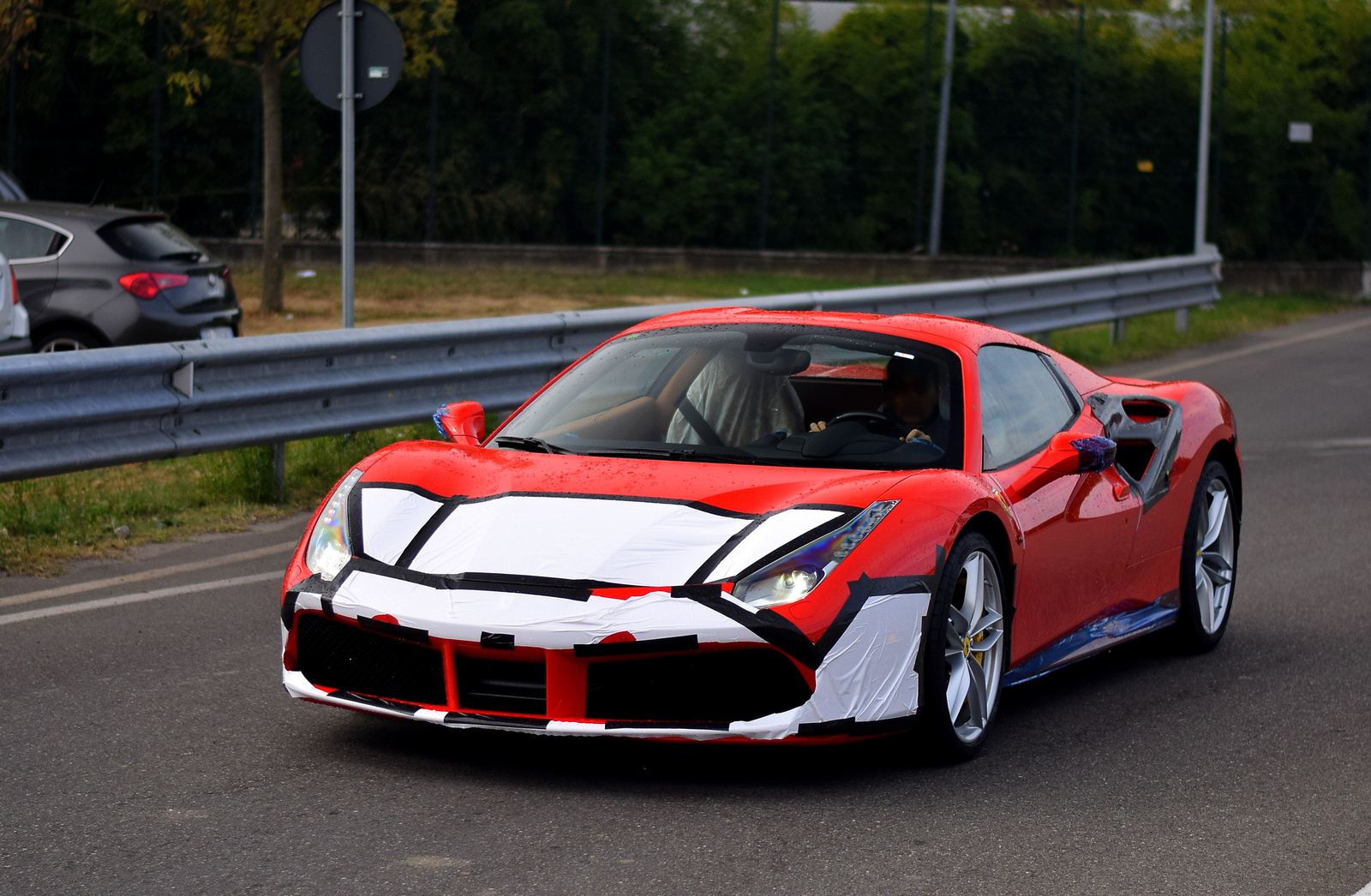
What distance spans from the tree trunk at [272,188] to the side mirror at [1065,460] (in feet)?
58.0

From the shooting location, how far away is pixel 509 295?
25141 mm

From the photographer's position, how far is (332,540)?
496cm

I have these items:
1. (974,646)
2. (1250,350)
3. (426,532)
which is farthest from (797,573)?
(1250,350)

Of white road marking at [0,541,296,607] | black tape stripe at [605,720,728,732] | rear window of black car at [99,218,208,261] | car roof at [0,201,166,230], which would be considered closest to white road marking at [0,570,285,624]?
white road marking at [0,541,296,607]

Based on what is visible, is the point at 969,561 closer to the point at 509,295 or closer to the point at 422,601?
the point at 422,601

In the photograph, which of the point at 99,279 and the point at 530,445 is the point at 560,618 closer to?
the point at 530,445

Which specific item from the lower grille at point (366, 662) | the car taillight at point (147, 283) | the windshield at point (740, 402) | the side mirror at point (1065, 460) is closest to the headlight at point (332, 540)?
the lower grille at point (366, 662)

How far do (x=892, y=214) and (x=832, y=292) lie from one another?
54.1ft

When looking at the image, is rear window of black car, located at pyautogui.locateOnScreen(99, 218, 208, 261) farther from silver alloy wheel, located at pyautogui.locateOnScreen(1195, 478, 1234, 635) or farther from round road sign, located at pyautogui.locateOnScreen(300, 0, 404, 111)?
silver alloy wheel, located at pyautogui.locateOnScreen(1195, 478, 1234, 635)

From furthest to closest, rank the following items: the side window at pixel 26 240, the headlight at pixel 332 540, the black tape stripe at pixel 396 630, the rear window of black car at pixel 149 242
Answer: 1. the rear window of black car at pixel 149 242
2. the side window at pixel 26 240
3. the headlight at pixel 332 540
4. the black tape stripe at pixel 396 630

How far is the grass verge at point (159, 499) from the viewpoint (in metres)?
8.04

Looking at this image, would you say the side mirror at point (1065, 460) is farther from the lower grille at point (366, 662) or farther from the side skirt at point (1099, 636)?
the lower grille at point (366, 662)

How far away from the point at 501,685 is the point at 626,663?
0.33 metres

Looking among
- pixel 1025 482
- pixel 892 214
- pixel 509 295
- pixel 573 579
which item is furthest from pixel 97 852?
pixel 892 214
